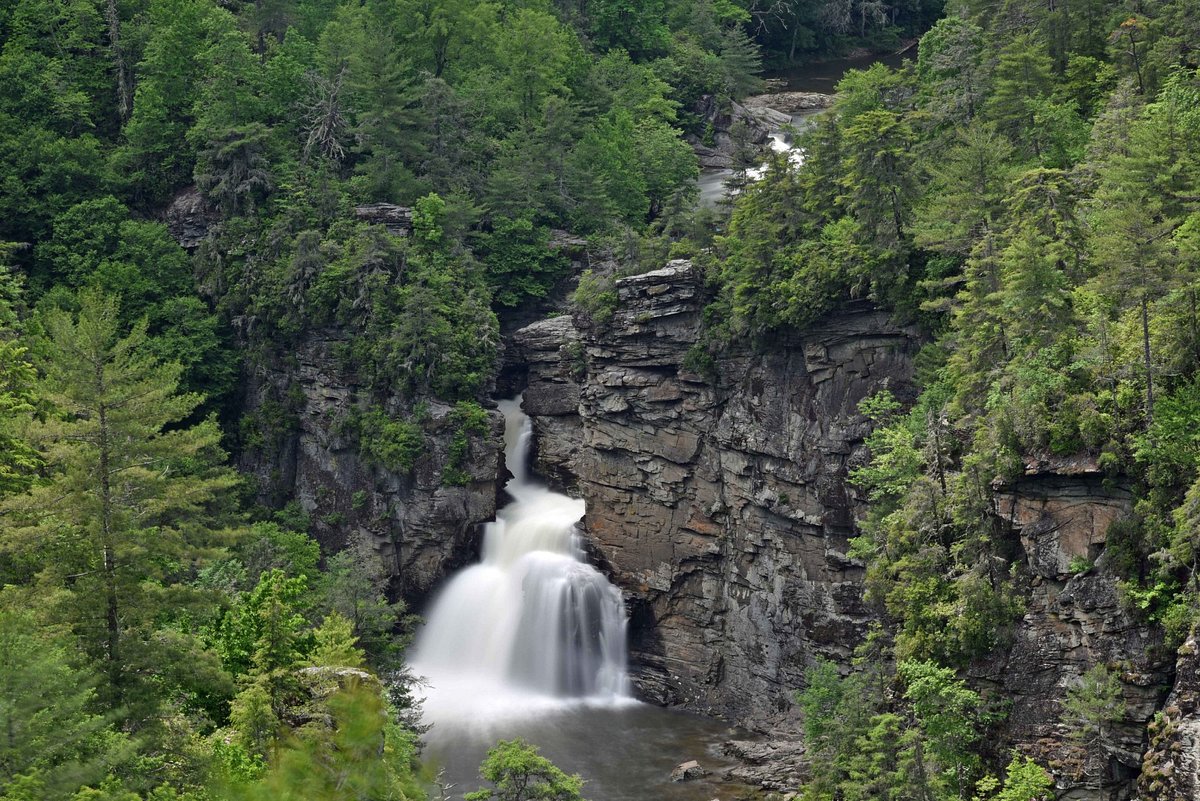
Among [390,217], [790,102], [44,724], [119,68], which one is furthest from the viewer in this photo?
[790,102]

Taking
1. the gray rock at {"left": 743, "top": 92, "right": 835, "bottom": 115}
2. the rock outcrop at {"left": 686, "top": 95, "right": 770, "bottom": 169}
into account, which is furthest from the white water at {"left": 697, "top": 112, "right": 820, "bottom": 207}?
the gray rock at {"left": 743, "top": 92, "right": 835, "bottom": 115}

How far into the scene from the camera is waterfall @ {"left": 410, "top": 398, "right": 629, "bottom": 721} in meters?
51.3

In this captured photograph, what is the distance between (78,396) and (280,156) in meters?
40.5

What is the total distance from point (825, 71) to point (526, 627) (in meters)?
49.2

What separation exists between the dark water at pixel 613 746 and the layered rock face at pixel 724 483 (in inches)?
94.0

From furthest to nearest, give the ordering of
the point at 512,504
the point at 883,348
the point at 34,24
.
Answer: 1. the point at 34,24
2. the point at 512,504
3. the point at 883,348

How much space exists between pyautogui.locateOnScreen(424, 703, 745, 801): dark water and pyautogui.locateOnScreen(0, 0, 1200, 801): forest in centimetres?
356

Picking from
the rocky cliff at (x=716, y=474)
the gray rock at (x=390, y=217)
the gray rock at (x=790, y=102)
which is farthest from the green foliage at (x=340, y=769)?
the gray rock at (x=790, y=102)

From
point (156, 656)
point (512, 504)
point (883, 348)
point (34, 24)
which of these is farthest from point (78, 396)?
point (34, 24)

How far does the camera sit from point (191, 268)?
2479 inches

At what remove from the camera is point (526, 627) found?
5234cm

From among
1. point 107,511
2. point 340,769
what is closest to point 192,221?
point 107,511

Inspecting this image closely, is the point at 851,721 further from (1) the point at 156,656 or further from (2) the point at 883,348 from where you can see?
(1) the point at 156,656

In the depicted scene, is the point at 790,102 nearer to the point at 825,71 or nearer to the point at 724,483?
the point at 825,71
